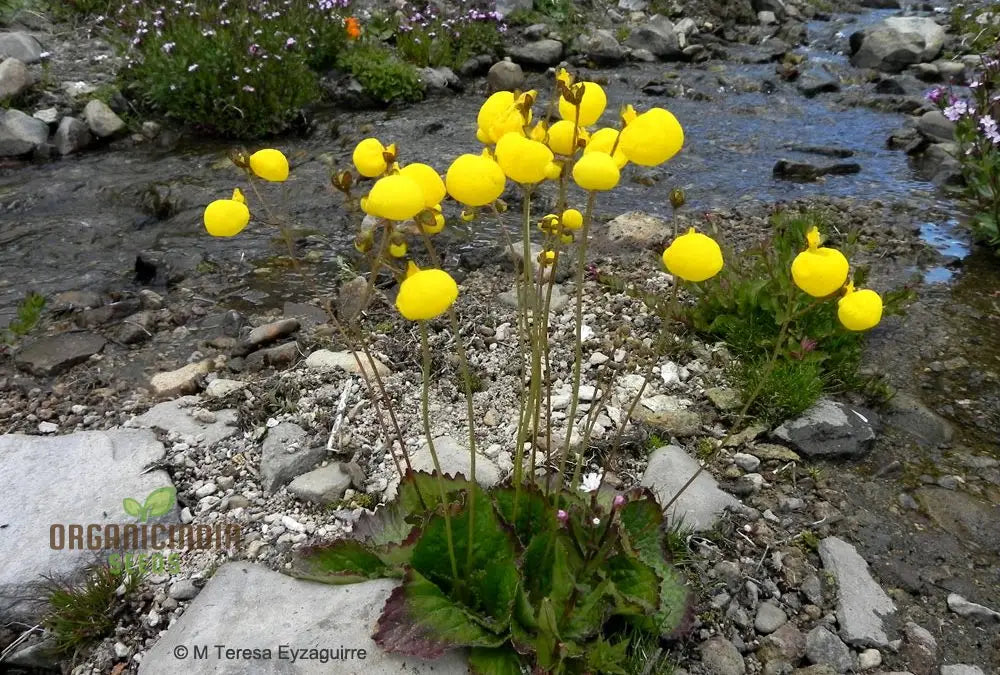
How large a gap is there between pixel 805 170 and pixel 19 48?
880 centimetres

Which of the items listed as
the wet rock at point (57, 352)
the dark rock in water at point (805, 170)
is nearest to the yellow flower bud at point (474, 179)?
the wet rock at point (57, 352)

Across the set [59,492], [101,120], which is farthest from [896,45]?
[59,492]

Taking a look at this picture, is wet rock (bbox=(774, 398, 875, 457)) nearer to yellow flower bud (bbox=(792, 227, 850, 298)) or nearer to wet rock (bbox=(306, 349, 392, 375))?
yellow flower bud (bbox=(792, 227, 850, 298))

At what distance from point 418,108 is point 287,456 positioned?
21.7ft

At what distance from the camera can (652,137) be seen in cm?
155

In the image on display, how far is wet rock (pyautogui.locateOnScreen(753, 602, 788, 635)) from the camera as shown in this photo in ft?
7.73

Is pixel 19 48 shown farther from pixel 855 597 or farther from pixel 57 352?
pixel 855 597

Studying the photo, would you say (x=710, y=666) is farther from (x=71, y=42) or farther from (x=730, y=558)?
(x=71, y=42)

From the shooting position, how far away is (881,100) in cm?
886

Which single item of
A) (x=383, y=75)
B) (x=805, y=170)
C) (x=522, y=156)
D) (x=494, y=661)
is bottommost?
(x=805, y=170)

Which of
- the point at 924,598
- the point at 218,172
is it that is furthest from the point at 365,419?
the point at 218,172

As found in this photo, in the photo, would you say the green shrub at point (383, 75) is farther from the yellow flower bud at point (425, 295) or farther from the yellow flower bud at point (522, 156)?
the yellow flower bud at point (425, 295)

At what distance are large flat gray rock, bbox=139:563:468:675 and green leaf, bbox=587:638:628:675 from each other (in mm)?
373

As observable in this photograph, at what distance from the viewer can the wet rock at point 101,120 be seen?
7309 mm
